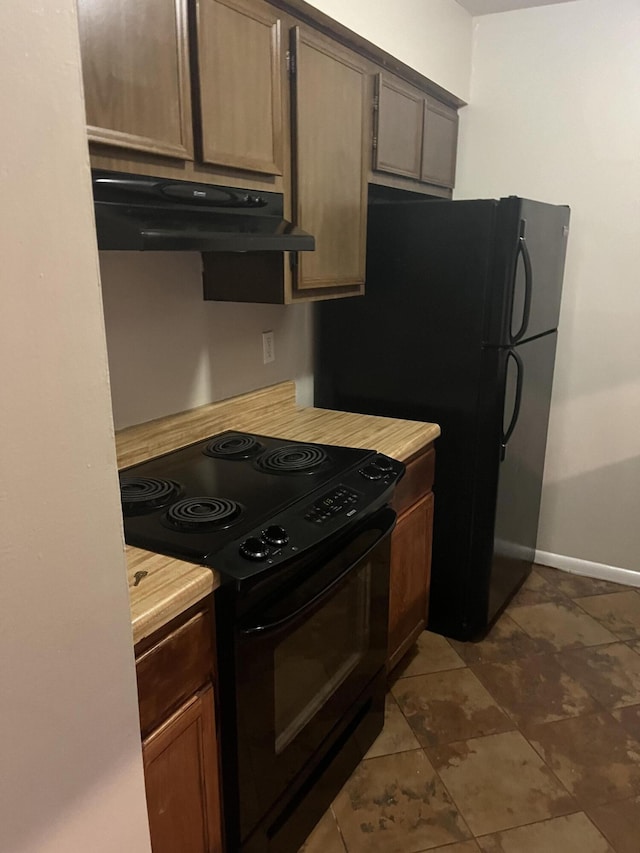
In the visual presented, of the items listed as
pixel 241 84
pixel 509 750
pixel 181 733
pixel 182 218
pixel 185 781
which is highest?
pixel 241 84

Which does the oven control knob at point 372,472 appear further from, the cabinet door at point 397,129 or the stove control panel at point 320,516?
the cabinet door at point 397,129

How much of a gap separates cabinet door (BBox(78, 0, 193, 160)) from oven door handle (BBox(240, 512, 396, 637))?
101 cm

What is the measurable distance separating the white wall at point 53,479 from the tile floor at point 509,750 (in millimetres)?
1181

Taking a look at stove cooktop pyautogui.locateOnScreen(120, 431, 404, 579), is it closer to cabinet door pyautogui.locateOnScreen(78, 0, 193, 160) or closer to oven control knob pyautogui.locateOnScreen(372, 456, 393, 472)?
oven control knob pyautogui.locateOnScreen(372, 456, 393, 472)

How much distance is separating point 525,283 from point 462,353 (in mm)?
334

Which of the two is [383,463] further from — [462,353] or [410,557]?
[462,353]

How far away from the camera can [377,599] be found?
1.91 meters

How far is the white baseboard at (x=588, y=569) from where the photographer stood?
3.08m

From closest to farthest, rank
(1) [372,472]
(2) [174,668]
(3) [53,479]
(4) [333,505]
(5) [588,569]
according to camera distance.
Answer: (3) [53,479] → (2) [174,668] → (4) [333,505] → (1) [372,472] → (5) [588,569]

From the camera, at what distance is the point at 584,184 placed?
2779mm

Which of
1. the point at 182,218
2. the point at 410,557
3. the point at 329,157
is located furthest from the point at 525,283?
the point at 182,218

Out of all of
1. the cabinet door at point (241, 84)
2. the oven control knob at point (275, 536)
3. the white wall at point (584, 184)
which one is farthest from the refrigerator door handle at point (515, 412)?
the oven control knob at point (275, 536)

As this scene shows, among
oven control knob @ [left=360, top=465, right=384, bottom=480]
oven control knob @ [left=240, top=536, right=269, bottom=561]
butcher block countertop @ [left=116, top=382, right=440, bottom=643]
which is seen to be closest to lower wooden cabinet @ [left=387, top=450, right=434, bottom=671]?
butcher block countertop @ [left=116, top=382, right=440, bottom=643]

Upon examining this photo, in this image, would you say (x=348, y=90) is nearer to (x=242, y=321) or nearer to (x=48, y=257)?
(x=242, y=321)
